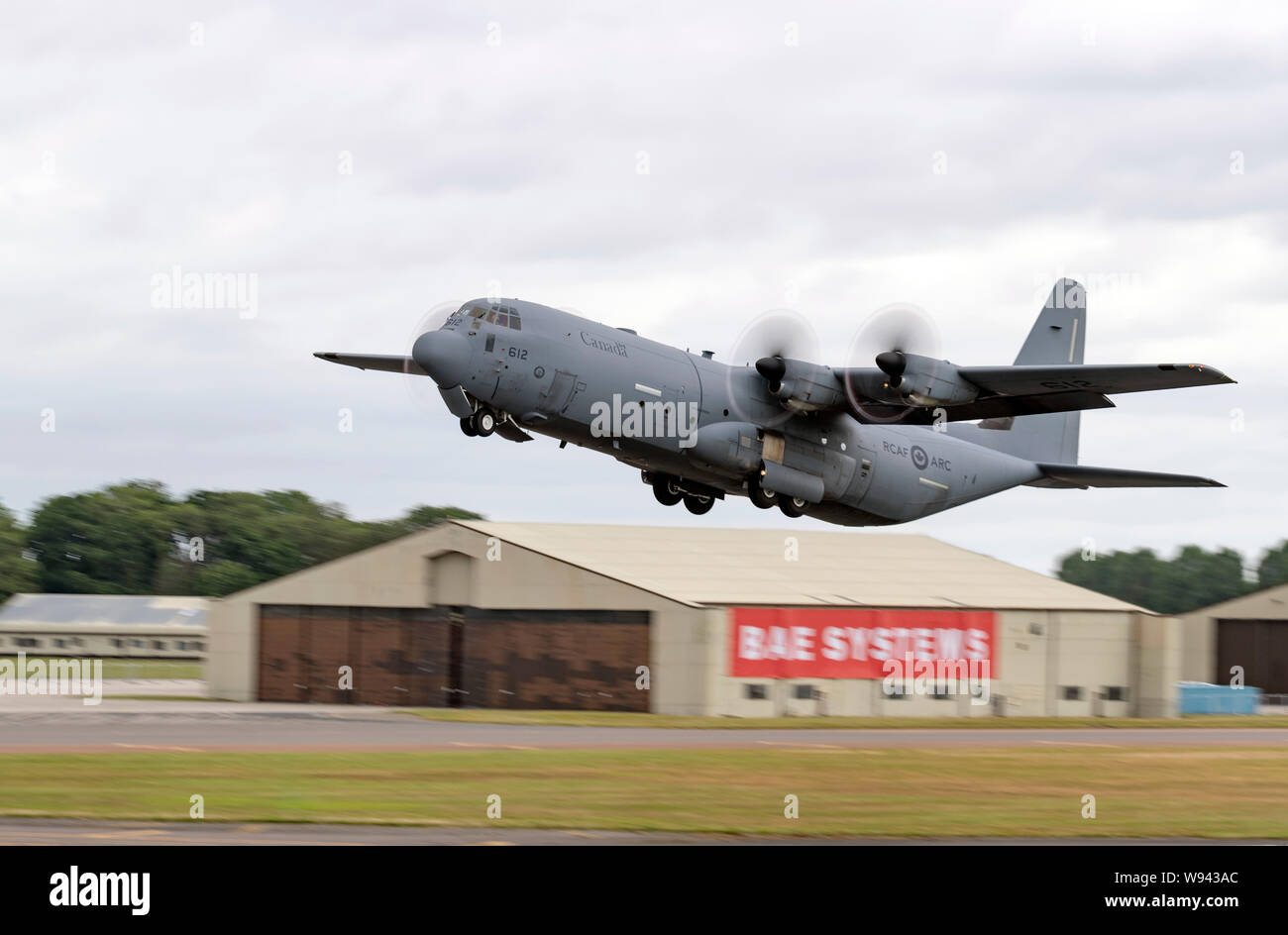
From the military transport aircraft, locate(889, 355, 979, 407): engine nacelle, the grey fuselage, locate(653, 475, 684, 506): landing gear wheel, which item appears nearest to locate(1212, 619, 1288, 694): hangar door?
the military transport aircraft

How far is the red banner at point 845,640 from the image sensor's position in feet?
190

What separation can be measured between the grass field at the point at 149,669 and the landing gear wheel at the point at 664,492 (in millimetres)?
64355

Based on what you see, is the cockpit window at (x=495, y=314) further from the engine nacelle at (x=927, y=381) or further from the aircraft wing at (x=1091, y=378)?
the aircraft wing at (x=1091, y=378)

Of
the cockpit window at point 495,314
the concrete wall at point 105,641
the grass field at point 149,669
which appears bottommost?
the grass field at point 149,669

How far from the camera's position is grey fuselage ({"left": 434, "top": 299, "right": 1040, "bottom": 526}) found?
103 ft

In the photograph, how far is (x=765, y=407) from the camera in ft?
117

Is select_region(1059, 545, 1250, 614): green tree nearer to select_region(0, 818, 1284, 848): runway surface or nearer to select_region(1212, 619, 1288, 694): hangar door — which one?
select_region(1212, 619, 1288, 694): hangar door

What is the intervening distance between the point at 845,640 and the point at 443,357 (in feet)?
109

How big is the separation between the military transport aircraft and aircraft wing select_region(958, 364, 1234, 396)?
44 mm

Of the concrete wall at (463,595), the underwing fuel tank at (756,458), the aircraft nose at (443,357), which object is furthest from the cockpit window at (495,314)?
the concrete wall at (463,595)
